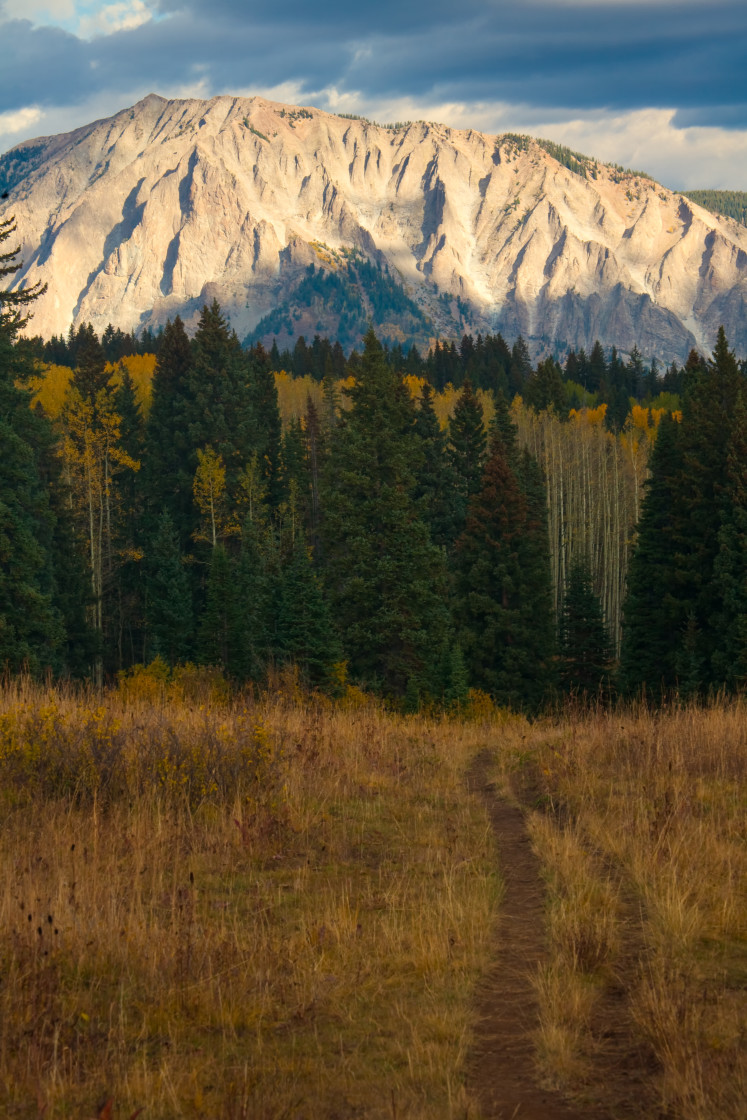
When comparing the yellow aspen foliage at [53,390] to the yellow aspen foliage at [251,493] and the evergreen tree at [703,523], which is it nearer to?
the yellow aspen foliage at [251,493]

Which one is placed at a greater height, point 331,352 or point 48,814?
point 331,352

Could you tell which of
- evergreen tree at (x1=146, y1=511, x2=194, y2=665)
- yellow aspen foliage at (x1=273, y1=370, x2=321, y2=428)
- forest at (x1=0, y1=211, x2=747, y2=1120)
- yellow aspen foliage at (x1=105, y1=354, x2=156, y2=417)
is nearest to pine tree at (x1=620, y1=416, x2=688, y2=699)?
forest at (x1=0, y1=211, x2=747, y2=1120)

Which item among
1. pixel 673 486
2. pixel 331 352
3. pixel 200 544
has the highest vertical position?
pixel 331 352

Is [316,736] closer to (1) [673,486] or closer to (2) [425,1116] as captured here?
(2) [425,1116]

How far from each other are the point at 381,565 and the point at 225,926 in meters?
27.5

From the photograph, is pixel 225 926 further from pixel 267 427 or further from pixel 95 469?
pixel 267 427

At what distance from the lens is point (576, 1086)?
13.3ft

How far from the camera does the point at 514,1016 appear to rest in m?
4.70

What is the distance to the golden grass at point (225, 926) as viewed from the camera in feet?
13.4

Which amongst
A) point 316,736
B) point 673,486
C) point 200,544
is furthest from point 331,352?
point 316,736

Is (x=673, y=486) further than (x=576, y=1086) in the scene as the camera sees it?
Yes

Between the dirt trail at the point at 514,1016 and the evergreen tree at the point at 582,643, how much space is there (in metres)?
35.1

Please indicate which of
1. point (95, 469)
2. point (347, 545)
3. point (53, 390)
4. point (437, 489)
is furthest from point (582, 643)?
point (53, 390)

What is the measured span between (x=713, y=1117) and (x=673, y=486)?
3603 cm
